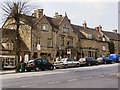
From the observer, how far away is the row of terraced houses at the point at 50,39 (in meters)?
50.2

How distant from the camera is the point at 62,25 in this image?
208ft

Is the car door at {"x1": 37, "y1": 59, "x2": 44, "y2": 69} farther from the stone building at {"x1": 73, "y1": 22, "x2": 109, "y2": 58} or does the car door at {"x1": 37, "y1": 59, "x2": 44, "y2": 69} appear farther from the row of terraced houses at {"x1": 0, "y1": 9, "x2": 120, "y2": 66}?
the stone building at {"x1": 73, "y1": 22, "x2": 109, "y2": 58}

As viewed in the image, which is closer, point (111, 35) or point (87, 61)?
point (87, 61)

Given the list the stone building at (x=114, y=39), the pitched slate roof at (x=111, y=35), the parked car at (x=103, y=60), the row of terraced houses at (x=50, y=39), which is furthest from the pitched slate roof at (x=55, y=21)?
the pitched slate roof at (x=111, y=35)

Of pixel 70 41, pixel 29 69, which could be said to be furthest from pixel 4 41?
pixel 70 41

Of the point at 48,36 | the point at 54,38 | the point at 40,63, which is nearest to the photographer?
the point at 40,63

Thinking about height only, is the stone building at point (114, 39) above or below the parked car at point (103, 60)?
above

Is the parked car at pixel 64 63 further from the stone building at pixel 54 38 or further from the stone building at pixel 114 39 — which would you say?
the stone building at pixel 114 39

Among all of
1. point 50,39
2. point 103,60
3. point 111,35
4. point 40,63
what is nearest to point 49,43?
point 50,39

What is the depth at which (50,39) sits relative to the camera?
59656mm

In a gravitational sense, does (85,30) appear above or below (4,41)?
above

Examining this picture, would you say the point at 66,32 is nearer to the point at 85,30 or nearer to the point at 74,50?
the point at 74,50

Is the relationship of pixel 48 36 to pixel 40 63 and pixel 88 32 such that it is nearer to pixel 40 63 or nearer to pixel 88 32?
pixel 40 63

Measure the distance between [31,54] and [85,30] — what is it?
26.8 meters
